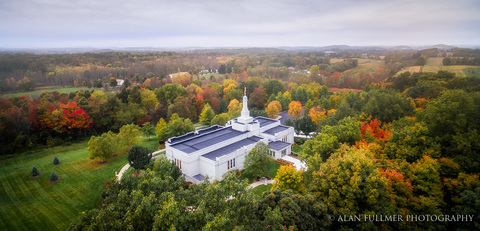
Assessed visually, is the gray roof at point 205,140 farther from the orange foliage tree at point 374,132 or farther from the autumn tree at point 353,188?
the orange foliage tree at point 374,132

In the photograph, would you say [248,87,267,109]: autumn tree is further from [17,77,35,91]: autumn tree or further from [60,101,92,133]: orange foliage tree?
[17,77,35,91]: autumn tree

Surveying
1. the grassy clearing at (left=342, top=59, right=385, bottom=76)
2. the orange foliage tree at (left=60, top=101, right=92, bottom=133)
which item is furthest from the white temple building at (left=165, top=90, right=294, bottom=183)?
the grassy clearing at (left=342, top=59, right=385, bottom=76)

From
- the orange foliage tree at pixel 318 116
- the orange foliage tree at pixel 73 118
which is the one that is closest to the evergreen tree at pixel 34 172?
the orange foliage tree at pixel 73 118

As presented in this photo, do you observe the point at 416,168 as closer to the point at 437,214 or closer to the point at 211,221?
the point at 437,214

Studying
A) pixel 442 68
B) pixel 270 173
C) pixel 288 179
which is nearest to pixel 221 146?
pixel 270 173

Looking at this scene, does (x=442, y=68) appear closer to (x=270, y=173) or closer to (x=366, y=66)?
(x=366, y=66)

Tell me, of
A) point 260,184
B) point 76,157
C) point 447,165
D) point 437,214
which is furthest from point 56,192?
point 447,165

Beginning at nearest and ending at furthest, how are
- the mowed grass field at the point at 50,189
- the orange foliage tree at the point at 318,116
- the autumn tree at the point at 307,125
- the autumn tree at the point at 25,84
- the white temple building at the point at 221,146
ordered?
the mowed grass field at the point at 50,189 < the white temple building at the point at 221,146 < the autumn tree at the point at 25,84 < the autumn tree at the point at 307,125 < the orange foliage tree at the point at 318,116
